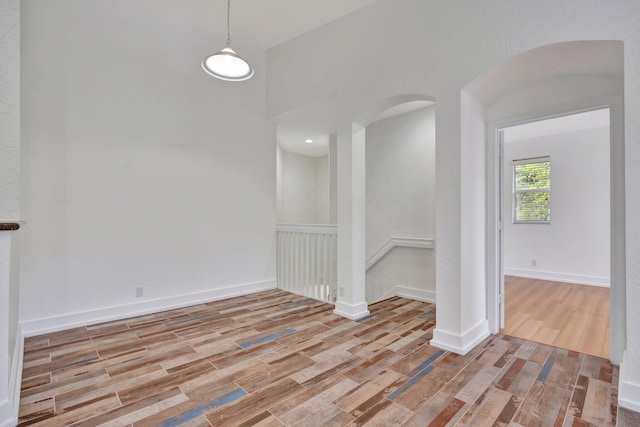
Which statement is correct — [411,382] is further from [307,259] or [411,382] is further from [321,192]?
[321,192]

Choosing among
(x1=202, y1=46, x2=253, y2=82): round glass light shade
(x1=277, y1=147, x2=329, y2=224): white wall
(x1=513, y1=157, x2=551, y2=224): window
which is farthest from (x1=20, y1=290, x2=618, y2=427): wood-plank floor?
(x1=513, y1=157, x2=551, y2=224): window

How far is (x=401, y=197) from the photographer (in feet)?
15.3

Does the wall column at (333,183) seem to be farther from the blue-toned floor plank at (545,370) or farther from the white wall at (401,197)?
the blue-toned floor plank at (545,370)

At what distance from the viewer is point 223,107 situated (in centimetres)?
410

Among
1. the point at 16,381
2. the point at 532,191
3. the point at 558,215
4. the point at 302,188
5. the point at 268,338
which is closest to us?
the point at 16,381

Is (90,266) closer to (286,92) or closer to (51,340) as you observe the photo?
(51,340)

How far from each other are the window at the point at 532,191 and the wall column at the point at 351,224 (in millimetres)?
4744

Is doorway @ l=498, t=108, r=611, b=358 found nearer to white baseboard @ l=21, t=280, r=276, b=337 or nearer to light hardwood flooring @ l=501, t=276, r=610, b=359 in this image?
light hardwood flooring @ l=501, t=276, r=610, b=359

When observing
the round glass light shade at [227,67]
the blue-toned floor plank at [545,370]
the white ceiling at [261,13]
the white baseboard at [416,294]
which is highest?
the white ceiling at [261,13]

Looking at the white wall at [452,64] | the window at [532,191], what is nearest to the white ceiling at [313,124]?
the white wall at [452,64]

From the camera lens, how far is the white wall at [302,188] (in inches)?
280

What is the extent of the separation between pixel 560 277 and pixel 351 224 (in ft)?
16.3

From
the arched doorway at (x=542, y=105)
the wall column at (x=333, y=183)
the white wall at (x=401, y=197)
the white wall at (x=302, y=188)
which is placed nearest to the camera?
the arched doorway at (x=542, y=105)

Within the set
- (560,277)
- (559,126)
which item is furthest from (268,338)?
(559,126)
